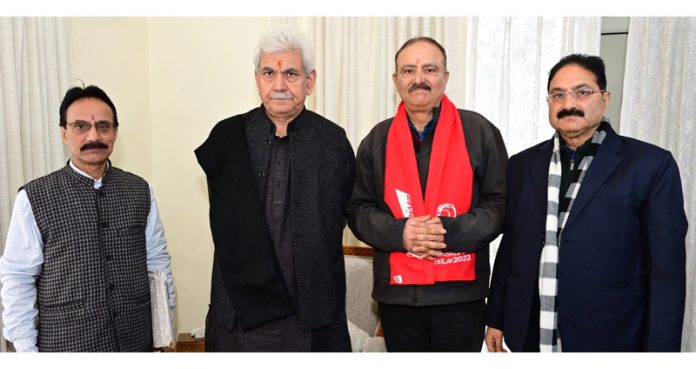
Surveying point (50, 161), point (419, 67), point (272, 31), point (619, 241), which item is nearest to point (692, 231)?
point (619, 241)

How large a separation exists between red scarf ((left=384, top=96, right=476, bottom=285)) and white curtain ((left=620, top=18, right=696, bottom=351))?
1.30 m

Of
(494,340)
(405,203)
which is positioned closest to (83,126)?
(405,203)

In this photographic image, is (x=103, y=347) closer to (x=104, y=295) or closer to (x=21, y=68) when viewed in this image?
(x=104, y=295)

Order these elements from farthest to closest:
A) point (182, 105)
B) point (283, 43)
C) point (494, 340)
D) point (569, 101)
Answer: point (182, 105) → point (494, 340) → point (283, 43) → point (569, 101)

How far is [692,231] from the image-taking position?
272 cm

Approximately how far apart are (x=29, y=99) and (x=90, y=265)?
3.98 ft

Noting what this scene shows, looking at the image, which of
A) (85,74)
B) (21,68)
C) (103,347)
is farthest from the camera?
(85,74)

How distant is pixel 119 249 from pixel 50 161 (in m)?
1.09

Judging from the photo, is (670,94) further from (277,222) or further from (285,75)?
(277,222)

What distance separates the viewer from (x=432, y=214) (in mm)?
2021

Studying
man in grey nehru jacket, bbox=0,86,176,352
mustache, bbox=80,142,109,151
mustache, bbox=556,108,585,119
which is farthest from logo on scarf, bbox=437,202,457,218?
mustache, bbox=80,142,109,151

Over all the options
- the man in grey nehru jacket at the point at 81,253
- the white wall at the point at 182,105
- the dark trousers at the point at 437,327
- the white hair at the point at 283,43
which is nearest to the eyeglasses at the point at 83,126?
the man in grey nehru jacket at the point at 81,253

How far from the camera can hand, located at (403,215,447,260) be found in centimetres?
195

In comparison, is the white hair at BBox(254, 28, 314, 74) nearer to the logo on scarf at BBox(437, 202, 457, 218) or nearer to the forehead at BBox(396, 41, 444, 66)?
the forehead at BBox(396, 41, 444, 66)
